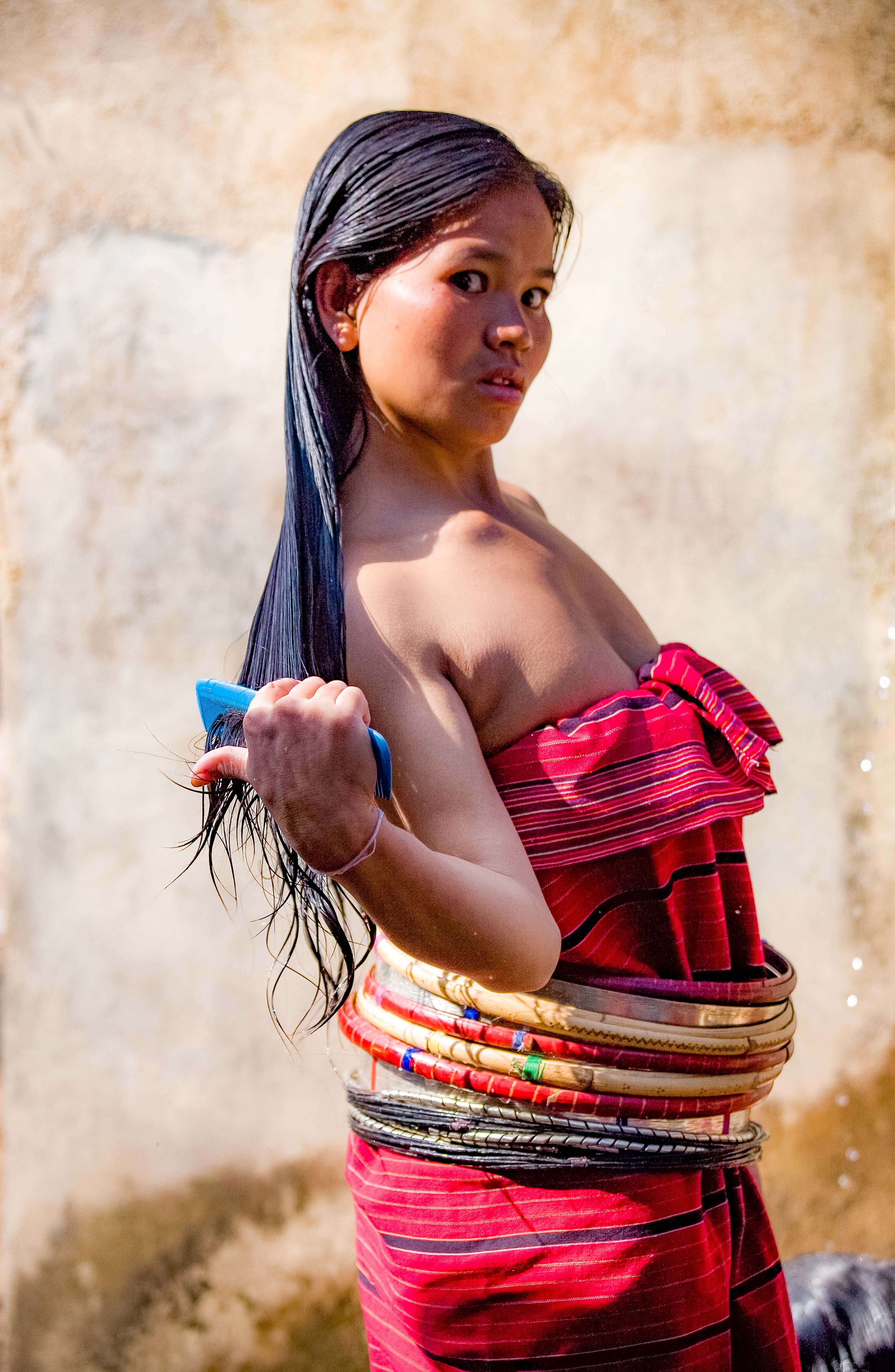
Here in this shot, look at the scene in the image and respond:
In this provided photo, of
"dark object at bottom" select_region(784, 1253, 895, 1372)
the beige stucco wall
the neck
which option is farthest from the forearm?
the beige stucco wall

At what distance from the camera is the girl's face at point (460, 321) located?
0.93 metres

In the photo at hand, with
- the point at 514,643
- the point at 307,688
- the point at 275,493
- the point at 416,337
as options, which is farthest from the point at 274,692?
the point at 275,493

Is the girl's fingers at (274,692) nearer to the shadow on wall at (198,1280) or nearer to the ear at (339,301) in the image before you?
the ear at (339,301)

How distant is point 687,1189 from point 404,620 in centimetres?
47

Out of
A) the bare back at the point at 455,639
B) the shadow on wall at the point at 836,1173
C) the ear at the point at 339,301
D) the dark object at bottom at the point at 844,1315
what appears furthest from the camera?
the shadow on wall at the point at 836,1173

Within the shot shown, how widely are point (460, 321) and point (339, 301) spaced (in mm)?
121

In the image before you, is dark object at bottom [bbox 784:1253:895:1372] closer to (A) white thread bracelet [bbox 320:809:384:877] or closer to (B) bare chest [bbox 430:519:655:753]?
(B) bare chest [bbox 430:519:655:753]

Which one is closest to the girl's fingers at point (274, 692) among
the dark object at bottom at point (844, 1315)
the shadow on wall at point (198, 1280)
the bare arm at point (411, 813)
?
the bare arm at point (411, 813)

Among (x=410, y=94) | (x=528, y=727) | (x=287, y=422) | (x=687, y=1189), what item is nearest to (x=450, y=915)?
(x=528, y=727)

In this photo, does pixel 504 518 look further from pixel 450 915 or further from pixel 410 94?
pixel 410 94

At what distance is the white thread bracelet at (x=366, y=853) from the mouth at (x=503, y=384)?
0.38 metres

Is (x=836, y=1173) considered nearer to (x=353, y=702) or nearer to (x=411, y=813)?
(x=411, y=813)

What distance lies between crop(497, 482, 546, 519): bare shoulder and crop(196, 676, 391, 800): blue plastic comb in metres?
0.39

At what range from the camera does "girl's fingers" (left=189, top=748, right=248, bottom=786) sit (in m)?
0.76
